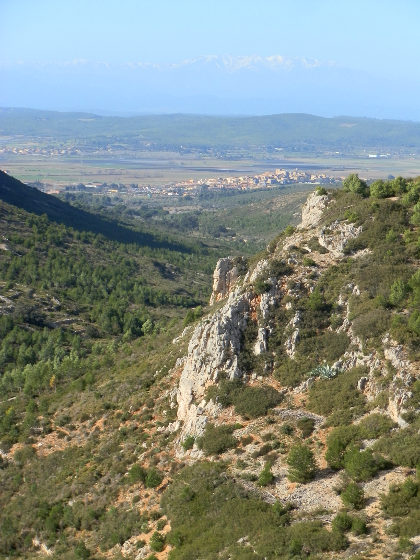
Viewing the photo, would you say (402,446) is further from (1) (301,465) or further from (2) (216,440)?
(2) (216,440)

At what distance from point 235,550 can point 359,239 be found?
22.3m

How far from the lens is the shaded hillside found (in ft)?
442

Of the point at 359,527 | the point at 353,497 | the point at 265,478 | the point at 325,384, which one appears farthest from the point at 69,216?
the point at 359,527

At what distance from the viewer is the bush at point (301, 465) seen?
85.7 ft

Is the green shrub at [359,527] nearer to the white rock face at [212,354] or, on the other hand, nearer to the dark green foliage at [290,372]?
the dark green foliage at [290,372]

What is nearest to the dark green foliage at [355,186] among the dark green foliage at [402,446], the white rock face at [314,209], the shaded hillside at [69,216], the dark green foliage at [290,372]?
the white rock face at [314,209]

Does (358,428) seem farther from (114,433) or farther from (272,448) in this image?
(114,433)

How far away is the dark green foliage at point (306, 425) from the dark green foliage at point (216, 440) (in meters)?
3.12

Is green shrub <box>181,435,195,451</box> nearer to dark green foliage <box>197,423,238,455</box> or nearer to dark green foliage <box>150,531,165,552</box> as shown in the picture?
dark green foliage <box>197,423,238,455</box>

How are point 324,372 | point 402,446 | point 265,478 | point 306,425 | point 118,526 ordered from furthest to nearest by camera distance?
1. point 324,372
2. point 306,425
3. point 118,526
4. point 265,478
5. point 402,446

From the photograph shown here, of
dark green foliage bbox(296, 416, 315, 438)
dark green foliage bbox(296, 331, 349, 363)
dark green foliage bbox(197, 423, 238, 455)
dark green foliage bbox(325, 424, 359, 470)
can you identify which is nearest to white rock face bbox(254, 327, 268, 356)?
dark green foliage bbox(296, 331, 349, 363)

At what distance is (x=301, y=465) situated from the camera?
1030 inches

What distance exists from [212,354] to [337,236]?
39.7 feet

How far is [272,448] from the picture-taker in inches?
1144
